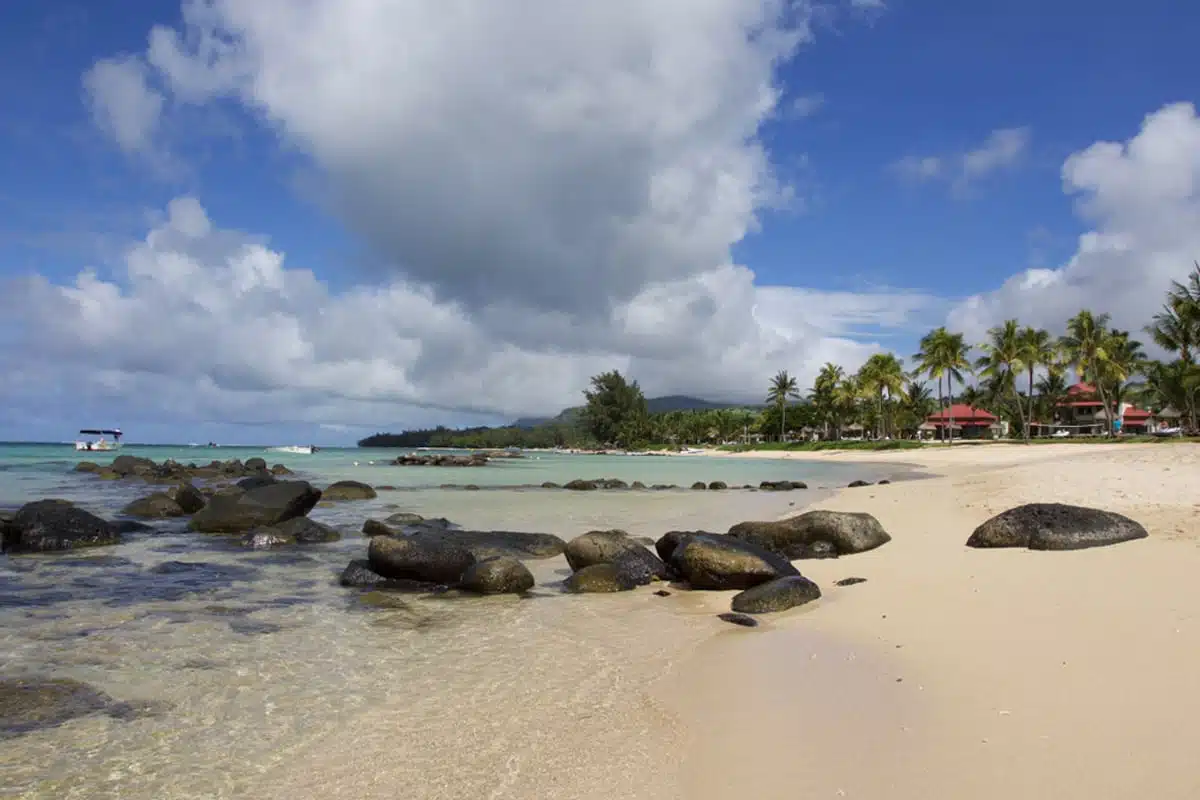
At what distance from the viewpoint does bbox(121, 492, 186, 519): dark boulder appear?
2090 centimetres

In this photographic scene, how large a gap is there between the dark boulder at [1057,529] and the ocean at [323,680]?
213 inches

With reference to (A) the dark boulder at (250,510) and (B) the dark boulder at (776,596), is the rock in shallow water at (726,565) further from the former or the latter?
(A) the dark boulder at (250,510)

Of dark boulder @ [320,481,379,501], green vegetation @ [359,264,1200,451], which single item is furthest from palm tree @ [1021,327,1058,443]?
dark boulder @ [320,481,379,501]

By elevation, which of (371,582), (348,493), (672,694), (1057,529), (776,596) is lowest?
(348,493)

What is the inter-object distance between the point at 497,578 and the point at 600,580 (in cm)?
150

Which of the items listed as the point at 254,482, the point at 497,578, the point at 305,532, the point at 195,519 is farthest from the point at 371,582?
the point at 254,482

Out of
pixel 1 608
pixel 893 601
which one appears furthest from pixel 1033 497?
pixel 1 608

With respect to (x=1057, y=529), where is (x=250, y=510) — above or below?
below

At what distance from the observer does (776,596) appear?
8992mm

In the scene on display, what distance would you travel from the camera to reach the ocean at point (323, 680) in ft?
14.9

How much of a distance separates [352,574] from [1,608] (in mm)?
4249

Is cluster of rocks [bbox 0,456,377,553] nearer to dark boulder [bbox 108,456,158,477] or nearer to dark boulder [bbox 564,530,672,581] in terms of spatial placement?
dark boulder [bbox 564,530,672,581]

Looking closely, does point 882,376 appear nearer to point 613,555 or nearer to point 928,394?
point 928,394

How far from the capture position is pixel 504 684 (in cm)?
634
